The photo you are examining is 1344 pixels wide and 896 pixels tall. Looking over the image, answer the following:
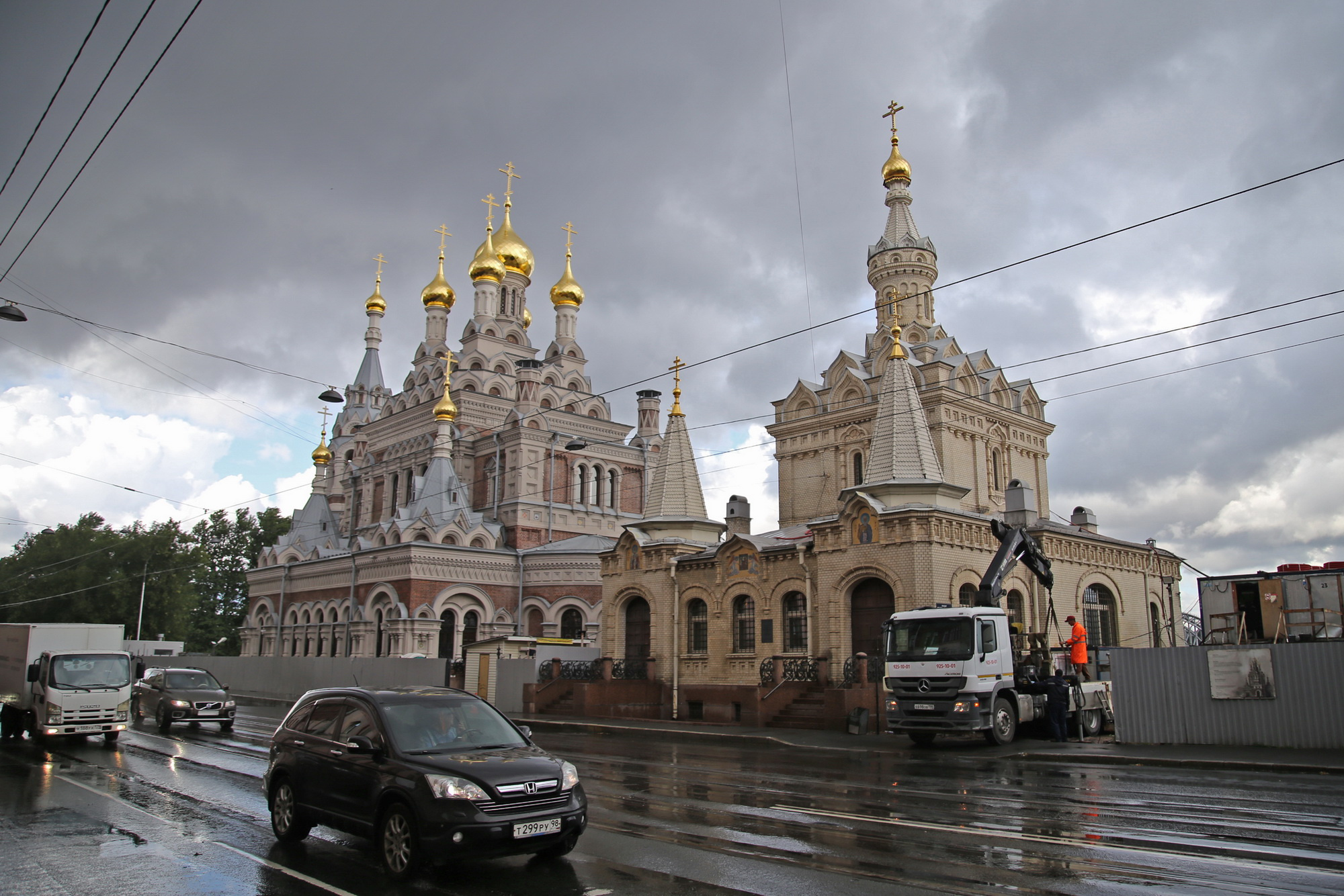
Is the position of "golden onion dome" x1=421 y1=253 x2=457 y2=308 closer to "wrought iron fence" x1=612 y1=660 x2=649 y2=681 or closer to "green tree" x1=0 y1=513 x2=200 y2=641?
"green tree" x1=0 y1=513 x2=200 y2=641

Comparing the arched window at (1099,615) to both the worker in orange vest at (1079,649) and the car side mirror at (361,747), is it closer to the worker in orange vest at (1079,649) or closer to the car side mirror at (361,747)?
the worker in orange vest at (1079,649)

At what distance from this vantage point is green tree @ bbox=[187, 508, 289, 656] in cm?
7044

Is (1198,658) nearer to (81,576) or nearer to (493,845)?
(493,845)

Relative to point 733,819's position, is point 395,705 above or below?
above

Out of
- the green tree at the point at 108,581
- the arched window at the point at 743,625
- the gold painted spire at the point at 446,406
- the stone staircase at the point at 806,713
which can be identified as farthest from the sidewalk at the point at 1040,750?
the green tree at the point at 108,581

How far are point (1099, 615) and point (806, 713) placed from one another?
10.5 m

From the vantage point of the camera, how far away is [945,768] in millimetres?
14523

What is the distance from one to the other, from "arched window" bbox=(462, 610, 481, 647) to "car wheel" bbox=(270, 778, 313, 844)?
33.0 meters

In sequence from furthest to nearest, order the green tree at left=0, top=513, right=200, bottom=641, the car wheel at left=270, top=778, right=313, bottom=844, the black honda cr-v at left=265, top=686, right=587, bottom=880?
1. the green tree at left=0, top=513, right=200, bottom=641
2. the car wheel at left=270, top=778, right=313, bottom=844
3. the black honda cr-v at left=265, top=686, right=587, bottom=880

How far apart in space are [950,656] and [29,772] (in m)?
14.4

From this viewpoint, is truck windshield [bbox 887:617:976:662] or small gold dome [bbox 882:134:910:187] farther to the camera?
small gold dome [bbox 882:134:910:187]

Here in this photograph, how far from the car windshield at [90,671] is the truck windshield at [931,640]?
14.5 meters

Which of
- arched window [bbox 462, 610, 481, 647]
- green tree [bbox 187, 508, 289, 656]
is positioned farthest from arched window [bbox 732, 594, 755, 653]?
green tree [bbox 187, 508, 289, 656]

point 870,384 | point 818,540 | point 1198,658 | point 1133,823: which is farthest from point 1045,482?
point 1133,823
